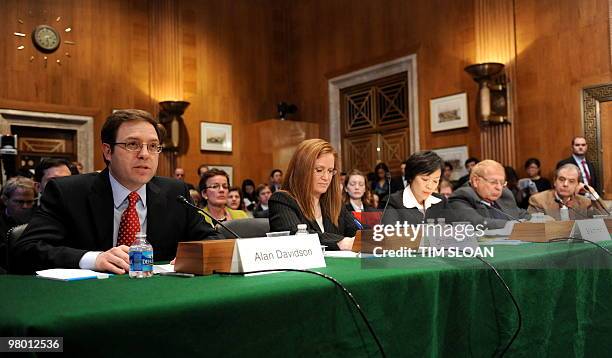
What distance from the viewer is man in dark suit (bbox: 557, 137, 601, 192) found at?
6867mm

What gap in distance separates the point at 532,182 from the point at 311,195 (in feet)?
16.4

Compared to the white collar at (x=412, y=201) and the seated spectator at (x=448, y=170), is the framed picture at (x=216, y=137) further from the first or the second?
the white collar at (x=412, y=201)

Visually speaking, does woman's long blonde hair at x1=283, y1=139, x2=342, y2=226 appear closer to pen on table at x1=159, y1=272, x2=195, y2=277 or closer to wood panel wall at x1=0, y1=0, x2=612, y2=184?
pen on table at x1=159, y1=272, x2=195, y2=277

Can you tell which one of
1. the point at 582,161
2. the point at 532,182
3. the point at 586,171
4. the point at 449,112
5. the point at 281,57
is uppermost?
the point at 281,57

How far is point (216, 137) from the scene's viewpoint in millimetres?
10141

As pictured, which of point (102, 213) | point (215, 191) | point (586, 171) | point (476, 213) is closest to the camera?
point (476, 213)

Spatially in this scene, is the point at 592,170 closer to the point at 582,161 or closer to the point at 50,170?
the point at 582,161

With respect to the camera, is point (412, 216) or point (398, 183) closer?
point (412, 216)

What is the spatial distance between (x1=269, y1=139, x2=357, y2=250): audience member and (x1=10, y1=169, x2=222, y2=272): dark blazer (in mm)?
580

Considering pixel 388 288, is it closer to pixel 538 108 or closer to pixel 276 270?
pixel 276 270

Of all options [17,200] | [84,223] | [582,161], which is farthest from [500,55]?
[84,223]

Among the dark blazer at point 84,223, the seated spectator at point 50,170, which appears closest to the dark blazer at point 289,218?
the dark blazer at point 84,223

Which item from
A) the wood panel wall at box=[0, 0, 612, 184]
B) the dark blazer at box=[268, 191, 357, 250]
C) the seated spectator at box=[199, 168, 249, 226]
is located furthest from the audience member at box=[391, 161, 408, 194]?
the dark blazer at box=[268, 191, 357, 250]

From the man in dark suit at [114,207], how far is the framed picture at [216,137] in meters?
7.80
